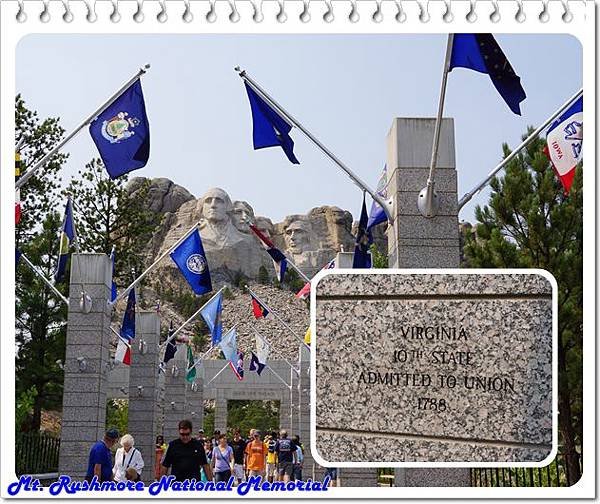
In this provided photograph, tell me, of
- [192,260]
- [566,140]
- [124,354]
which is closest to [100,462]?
[566,140]

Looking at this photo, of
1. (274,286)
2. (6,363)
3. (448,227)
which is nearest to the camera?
(6,363)

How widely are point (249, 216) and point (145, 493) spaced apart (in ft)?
299

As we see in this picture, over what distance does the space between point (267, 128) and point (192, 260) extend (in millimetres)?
5745

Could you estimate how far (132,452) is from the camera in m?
10.2

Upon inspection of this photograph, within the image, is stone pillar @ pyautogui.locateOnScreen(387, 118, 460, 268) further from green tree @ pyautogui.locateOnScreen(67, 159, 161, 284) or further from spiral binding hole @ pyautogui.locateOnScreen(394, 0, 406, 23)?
green tree @ pyautogui.locateOnScreen(67, 159, 161, 284)

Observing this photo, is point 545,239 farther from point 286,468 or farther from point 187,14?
point 187,14

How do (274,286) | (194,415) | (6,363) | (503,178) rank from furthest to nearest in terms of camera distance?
1. (274,286)
2. (194,415)
3. (503,178)
4. (6,363)

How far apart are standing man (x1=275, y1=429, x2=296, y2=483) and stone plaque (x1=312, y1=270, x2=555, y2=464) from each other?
41.9 ft

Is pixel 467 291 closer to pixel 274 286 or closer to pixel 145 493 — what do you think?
pixel 145 493

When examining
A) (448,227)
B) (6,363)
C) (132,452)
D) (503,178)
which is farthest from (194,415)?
(6,363)

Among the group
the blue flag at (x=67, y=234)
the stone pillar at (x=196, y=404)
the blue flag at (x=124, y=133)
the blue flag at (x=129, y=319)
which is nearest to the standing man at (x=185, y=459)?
the blue flag at (x=124, y=133)

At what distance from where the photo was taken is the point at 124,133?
33.8 feet

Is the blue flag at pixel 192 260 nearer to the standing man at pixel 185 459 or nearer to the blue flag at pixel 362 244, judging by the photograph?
the blue flag at pixel 362 244

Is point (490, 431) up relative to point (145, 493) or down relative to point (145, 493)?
up
